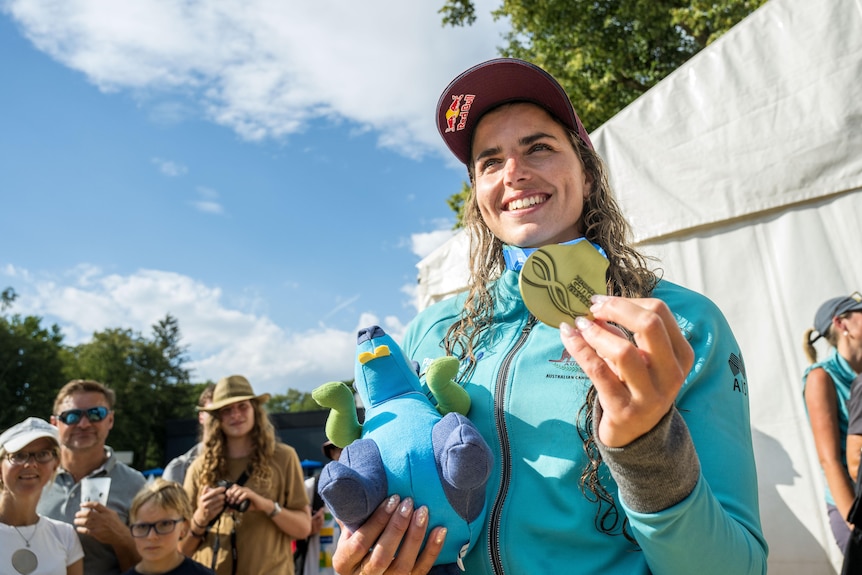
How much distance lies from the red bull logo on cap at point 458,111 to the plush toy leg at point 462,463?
82 centimetres

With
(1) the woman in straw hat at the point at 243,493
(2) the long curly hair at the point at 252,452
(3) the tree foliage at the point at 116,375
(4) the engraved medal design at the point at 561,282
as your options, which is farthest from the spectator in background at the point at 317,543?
(3) the tree foliage at the point at 116,375

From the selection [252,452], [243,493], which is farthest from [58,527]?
[252,452]

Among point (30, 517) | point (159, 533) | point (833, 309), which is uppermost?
point (833, 309)

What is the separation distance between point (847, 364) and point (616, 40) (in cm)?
819

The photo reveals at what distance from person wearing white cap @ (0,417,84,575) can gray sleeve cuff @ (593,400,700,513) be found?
327cm

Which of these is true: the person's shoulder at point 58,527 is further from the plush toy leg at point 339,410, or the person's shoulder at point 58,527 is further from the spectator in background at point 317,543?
the plush toy leg at point 339,410

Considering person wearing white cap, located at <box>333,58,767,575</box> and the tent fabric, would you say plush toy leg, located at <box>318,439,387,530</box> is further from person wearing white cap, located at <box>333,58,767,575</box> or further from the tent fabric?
the tent fabric

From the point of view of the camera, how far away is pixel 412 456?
3.52 ft

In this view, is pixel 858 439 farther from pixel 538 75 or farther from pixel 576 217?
pixel 538 75

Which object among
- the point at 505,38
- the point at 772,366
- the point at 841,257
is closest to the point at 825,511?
the point at 772,366

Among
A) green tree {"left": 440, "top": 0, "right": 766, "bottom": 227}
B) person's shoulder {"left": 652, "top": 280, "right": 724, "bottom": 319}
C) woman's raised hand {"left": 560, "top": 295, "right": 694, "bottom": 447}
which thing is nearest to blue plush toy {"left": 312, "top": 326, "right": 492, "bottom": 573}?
woman's raised hand {"left": 560, "top": 295, "right": 694, "bottom": 447}

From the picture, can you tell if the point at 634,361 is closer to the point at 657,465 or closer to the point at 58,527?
the point at 657,465

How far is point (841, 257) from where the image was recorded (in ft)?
9.90

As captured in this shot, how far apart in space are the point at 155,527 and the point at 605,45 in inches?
362
